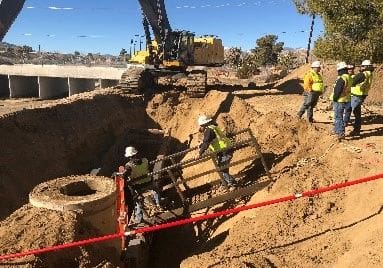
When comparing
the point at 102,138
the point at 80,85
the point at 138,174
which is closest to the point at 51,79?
the point at 80,85

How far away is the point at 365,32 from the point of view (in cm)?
1938

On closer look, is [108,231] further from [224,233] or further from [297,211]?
[297,211]

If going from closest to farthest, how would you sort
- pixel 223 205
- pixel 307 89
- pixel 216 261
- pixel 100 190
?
pixel 216 261
pixel 100 190
pixel 223 205
pixel 307 89

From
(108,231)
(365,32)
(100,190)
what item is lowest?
(108,231)

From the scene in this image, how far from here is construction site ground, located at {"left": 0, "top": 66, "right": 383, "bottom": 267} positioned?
6309 millimetres

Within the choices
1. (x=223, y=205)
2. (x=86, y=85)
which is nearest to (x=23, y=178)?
(x=223, y=205)

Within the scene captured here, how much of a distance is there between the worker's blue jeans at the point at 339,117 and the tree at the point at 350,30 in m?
9.12

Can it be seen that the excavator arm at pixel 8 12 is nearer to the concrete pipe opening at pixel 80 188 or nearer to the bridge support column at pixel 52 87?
the concrete pipe opening at pixel 80 188

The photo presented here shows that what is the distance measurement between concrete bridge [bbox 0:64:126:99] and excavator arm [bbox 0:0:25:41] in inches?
496

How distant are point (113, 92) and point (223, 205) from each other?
11386 mm

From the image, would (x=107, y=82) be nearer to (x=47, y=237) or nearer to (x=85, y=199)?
(x=85, y=199)

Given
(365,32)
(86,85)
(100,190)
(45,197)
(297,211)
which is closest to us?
(297,211)

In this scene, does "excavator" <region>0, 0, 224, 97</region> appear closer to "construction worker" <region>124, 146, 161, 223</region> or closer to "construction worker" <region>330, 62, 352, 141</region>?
"construction worker" <region>330, 62, 352, 141</region>

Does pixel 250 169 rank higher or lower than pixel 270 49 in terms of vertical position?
lower
